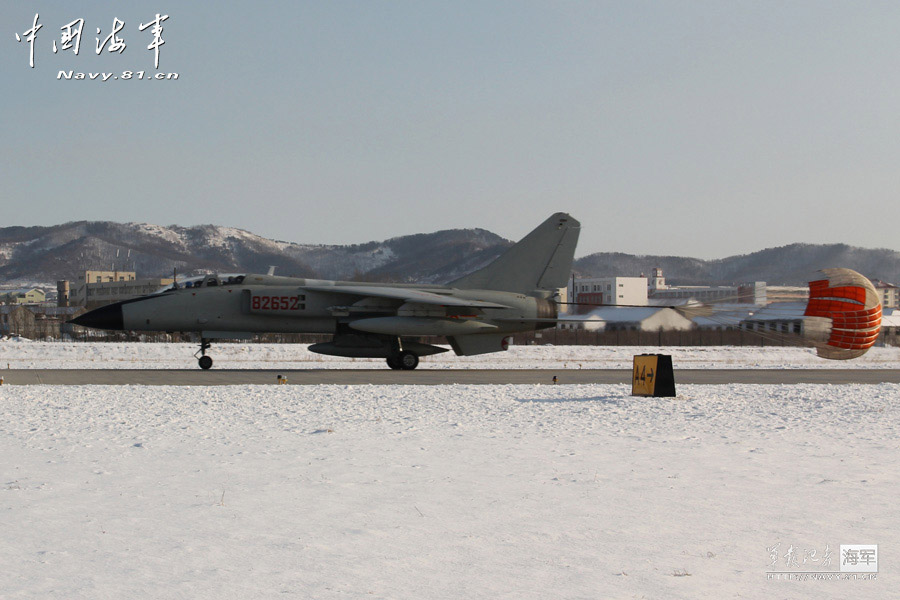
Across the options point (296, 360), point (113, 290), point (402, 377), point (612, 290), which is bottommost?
point (296, 360)

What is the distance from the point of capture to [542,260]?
1045 inches

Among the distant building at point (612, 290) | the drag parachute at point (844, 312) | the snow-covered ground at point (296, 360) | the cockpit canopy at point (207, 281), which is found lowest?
the snow-covered ground at point (296, 360)

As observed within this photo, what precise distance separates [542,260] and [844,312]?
10.5 m

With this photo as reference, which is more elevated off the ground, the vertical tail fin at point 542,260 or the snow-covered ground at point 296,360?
the vertical tail fin at point 542,260

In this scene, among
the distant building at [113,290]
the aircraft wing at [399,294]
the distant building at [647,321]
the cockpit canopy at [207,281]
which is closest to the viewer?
the aircraft wing at [399,294]

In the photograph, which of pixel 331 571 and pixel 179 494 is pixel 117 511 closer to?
A: pixel 179 494

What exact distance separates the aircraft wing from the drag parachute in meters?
9.73

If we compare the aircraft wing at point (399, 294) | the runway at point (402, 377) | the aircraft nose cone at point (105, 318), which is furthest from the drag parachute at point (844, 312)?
the aircraft nose cone at point (105, 318)

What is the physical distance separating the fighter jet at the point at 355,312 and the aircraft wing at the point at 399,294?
0.10 ft

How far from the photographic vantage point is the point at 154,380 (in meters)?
19.9

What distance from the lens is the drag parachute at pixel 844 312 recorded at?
58.1 feet

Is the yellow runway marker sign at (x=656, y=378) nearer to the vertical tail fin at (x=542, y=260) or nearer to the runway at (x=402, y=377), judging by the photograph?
the runway at (x=402, y=377)

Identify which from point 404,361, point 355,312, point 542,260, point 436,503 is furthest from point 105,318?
point 436,503

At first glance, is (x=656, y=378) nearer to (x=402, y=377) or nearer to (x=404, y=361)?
(x=402, y=377)
